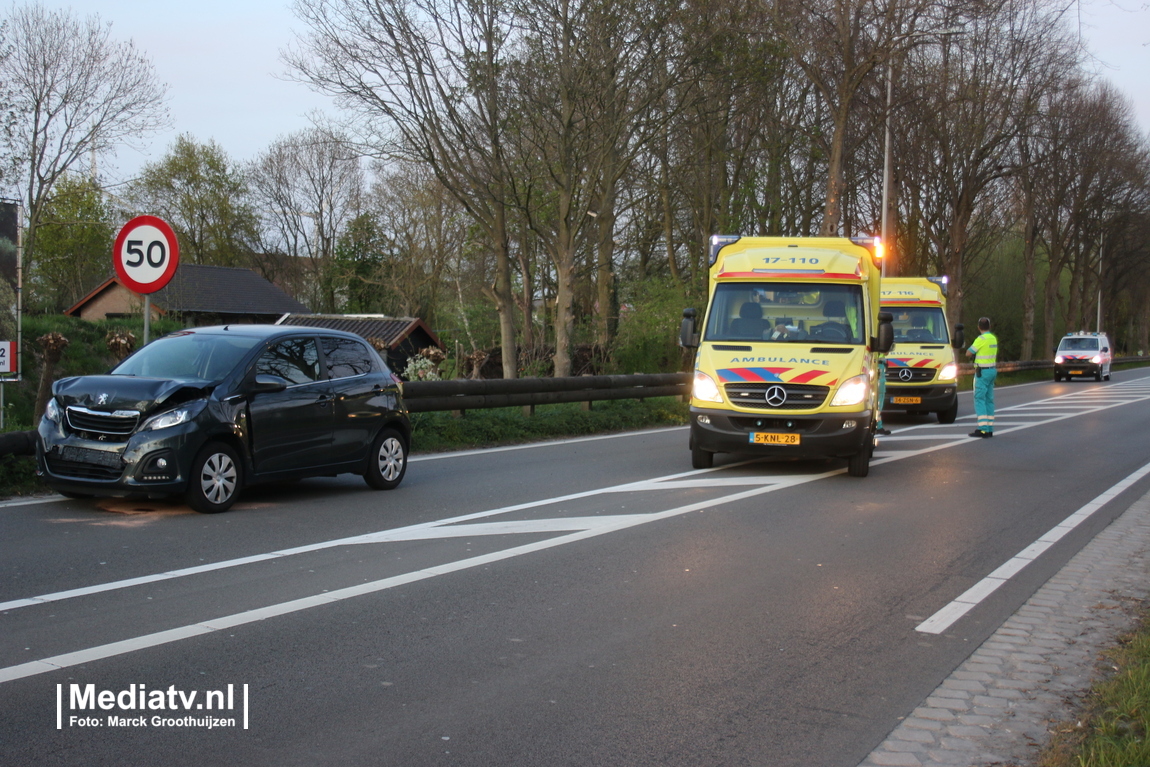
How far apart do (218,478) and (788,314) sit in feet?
22.9

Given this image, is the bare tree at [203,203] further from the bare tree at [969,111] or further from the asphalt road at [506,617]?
the asphalt road at [506,617]

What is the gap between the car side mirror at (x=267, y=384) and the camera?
9.29 metres

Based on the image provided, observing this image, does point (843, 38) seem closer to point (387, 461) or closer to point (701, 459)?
point (701, 459)

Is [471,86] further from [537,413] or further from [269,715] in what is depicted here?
[269,715]

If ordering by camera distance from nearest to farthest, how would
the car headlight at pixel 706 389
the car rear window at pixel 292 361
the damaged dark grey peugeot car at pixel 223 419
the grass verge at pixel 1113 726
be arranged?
the grass verge at pixel 1113 726 < the damaged dark grey peugeot car at pixel 223 419 < the car rear window at pixel 292 361 < the car headlight at pixel 706 389

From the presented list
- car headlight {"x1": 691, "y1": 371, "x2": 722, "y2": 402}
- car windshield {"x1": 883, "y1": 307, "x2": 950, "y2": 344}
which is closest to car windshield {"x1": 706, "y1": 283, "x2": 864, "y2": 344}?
car headlight {"x1": 691, "y1": 371, "x2": 722, "y2": 402}

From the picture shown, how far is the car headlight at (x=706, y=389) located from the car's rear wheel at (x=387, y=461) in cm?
352

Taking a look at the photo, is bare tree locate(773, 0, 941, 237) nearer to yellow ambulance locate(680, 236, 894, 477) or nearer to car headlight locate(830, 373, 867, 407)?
yellow ambulance locate(680, 236, 894, 477)

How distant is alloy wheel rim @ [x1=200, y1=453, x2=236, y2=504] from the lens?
8.78m

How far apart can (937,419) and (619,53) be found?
31.7 feet

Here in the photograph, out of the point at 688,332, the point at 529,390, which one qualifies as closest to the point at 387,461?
the point at 688,332

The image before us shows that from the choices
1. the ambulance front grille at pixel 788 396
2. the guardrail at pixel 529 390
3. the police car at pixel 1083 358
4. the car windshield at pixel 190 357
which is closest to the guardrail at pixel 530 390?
the guardrail at pixel 529 390

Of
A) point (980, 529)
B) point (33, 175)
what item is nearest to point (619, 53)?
point (980, 529)

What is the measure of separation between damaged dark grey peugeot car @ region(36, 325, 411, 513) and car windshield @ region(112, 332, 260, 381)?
0.01 metres
